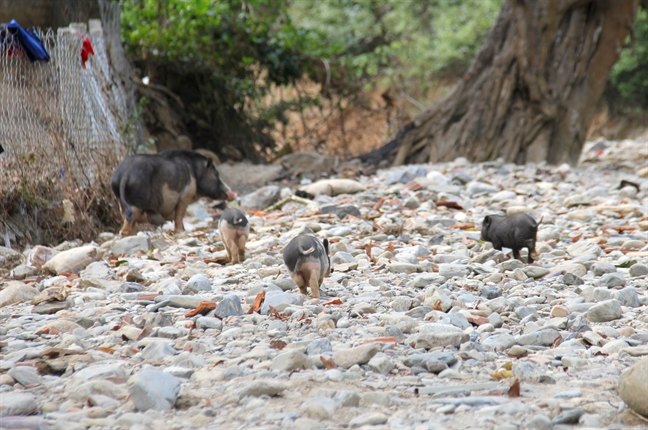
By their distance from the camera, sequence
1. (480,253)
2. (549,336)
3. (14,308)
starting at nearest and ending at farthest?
1. (549,336)
2. (14,308)
3. (480,253)

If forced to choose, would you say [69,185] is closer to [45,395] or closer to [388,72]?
[45,395]

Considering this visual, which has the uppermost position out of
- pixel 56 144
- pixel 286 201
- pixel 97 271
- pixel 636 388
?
pixel 56 144

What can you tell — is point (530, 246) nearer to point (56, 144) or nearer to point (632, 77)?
point (56, 144)

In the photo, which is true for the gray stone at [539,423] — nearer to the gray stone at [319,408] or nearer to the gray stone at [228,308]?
the gray stone at [319,408]

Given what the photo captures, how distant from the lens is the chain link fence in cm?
748

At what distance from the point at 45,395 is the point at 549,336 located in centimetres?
261

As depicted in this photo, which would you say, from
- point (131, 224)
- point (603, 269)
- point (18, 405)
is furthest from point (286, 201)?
point (18, 405)

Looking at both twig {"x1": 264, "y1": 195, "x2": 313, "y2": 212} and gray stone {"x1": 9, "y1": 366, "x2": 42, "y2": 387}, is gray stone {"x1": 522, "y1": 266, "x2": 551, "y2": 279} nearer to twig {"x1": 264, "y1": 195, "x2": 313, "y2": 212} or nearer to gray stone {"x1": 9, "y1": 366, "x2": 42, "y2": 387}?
gray stone {"x1": 9, "y1": 366, "x2": 42, "y2": 387}

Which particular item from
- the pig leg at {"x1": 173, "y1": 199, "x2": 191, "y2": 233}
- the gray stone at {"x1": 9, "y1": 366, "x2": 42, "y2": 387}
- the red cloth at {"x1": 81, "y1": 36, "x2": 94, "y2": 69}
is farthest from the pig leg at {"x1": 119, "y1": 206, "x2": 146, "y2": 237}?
the gray stone at {"x1": 9, "y1": 366, "x2": 42, "y2": 387}

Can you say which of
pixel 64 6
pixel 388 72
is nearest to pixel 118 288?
pixel 64 6

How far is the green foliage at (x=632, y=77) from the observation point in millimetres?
21000

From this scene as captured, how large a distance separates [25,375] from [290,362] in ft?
4.13

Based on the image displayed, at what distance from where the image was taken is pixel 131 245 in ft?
23.2

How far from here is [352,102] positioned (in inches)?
611
